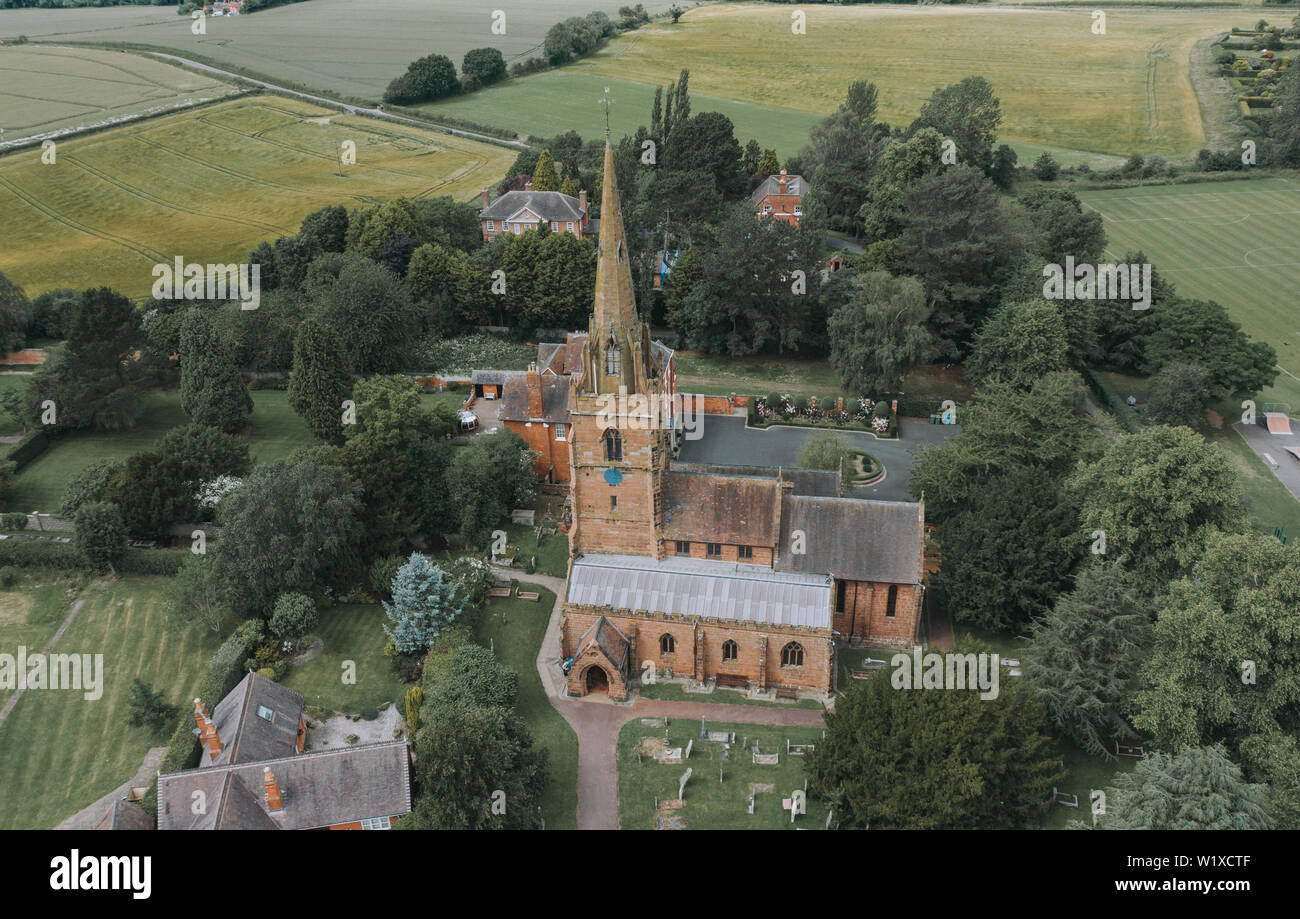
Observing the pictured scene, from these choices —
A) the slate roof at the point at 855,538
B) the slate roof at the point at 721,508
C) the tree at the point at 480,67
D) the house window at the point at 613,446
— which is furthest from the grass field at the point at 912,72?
the house window at the point at 613,446

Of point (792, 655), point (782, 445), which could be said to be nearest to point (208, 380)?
point (782, 445)

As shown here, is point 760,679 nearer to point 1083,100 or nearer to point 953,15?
point 1083,100

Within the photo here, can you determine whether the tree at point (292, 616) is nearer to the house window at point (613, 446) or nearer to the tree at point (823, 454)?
the house window at point (613, 446)

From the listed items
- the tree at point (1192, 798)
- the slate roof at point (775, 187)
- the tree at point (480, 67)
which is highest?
the tree at point (480, 67)

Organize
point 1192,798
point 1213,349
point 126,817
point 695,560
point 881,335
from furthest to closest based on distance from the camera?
point 881,335
point 1213,349
point 695,560
point 126,817
point 1192,798

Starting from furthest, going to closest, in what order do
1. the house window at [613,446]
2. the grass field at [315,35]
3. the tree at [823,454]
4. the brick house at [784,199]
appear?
the grass field at [315,35]
the brick house at [784,199]
the tree at [823,454]
the house window at [613,446]

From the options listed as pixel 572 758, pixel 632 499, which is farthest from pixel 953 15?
pixel 572 758

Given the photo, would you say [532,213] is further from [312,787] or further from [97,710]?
[312,787]

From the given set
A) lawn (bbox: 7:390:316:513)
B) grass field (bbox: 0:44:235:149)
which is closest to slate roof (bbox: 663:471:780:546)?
lawn (bbox: 7:390:316:513)
